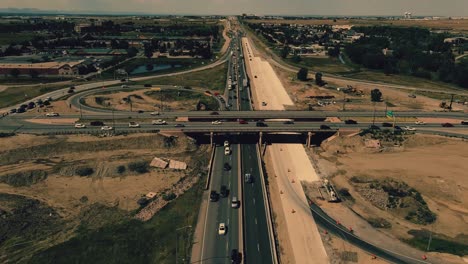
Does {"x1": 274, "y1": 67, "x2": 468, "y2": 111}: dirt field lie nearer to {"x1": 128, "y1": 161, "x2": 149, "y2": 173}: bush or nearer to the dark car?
{"x1": 128, "y1": 161, "x2": 149, "y2": 173}: bush

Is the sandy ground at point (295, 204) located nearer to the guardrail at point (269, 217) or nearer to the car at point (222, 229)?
the guardrail at point (269, 217)

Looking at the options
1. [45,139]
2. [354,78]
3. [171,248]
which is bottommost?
[171,248]

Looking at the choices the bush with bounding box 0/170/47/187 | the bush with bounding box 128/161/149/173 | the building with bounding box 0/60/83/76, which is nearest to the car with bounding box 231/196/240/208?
the bush with bounding box 128/161/149/173

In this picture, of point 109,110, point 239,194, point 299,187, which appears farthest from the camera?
point 109,110

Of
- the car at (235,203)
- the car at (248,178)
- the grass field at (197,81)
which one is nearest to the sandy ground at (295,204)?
the car at (248,178)

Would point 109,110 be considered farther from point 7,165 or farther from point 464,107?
point 464,107

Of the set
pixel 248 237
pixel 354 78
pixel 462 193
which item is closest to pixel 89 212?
pixel 248 237
